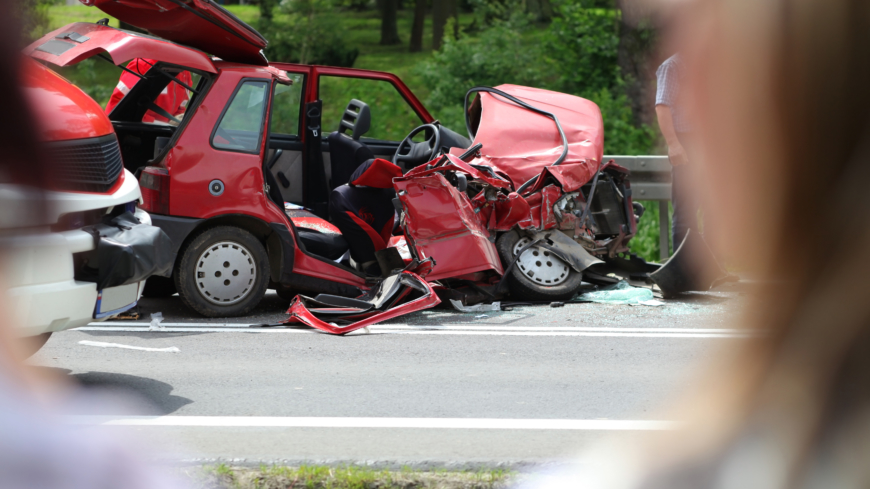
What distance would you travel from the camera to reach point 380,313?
6.49m

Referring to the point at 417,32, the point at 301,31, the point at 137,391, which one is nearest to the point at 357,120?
the point at 137,391

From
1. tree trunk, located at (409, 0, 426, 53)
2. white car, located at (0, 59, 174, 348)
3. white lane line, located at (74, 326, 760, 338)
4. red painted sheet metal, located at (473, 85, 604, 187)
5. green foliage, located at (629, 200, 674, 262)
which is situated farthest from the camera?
tree trunk, located at (409, 0, 426, 53)

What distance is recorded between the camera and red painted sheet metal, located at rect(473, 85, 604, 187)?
25.2 feet

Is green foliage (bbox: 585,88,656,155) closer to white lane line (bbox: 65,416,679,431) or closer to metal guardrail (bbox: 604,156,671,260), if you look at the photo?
metal guardrail (bbox: 604,156,671,260)

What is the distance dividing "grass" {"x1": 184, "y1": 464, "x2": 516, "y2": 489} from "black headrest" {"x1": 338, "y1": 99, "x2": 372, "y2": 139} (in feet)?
14.3

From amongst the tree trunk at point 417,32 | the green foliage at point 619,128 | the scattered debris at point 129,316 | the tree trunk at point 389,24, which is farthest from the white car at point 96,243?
the tree trunk at point 389,24

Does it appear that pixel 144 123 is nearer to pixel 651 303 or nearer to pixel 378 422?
pixel 378 422

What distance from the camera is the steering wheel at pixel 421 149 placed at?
297 inches

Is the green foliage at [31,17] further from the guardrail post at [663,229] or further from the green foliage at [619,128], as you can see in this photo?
the green foliage at [619,128]

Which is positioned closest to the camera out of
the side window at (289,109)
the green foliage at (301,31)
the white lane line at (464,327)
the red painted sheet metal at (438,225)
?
the white lane line at (464,327)

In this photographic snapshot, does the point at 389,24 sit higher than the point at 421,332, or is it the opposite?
the point at 389,24

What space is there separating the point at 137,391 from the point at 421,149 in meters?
3.79

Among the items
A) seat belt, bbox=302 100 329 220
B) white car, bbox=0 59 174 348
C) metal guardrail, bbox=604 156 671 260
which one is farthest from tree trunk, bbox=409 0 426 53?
white car, bbox=0 59 174 348

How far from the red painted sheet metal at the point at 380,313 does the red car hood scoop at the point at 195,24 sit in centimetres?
197
